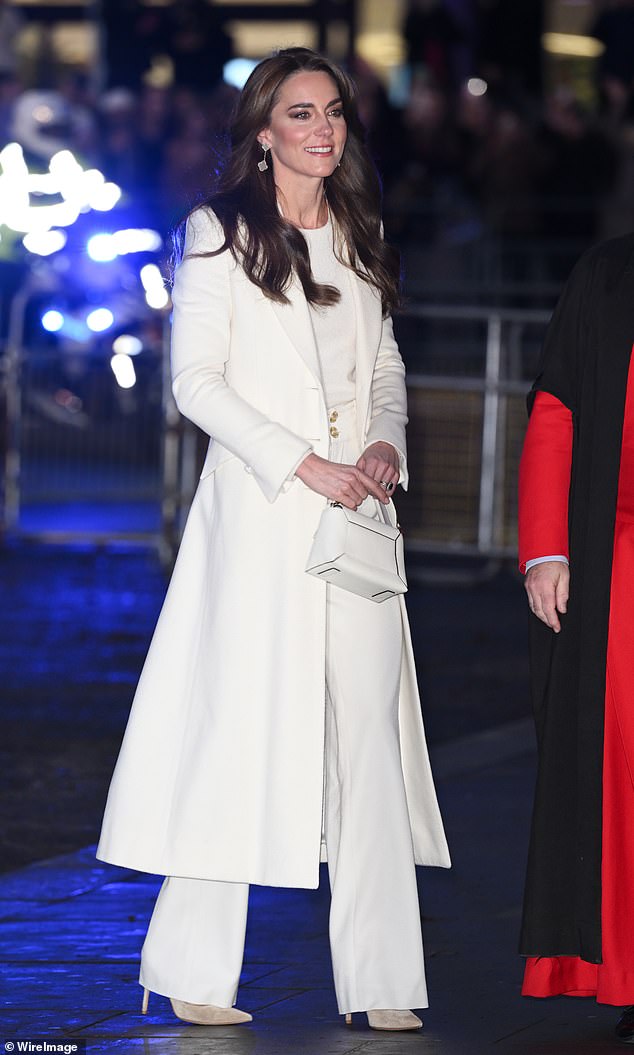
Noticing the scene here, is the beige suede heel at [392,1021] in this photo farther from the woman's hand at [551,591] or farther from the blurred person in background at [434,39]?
the blurred person in background at [434,39]

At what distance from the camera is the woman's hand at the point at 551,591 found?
185 inches

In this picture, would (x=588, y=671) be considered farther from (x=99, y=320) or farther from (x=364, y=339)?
(x=99, y=320)

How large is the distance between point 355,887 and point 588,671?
2.38 ft

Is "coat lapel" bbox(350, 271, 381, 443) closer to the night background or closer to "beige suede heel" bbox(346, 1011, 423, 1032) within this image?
the night background

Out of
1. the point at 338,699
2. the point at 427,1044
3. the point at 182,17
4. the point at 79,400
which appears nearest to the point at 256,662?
the point at 338,699

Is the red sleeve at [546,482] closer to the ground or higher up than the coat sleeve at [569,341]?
closer to the ground

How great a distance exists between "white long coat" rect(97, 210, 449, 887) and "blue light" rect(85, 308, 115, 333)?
10164 millimetres

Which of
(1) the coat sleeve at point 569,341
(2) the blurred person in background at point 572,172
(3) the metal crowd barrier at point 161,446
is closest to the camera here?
(1) the coat sleeve at point 569,341

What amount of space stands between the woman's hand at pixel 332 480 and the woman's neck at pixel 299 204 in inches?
24.5

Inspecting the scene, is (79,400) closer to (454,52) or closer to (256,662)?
(454,52)

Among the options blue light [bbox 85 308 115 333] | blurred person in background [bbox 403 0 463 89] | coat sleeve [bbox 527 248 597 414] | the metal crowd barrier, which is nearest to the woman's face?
coat sleeve [bbox 527 248 597 414]

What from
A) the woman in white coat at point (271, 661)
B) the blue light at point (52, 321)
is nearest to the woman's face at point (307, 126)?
the woman in white coat at point (271, 661)

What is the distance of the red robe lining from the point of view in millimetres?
4641

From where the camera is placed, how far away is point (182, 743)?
4754 millimetres
